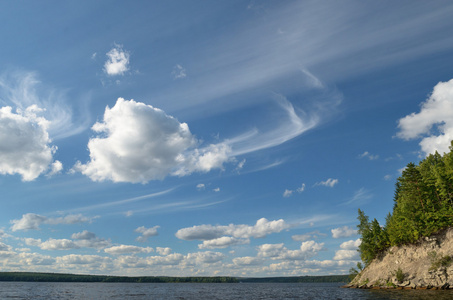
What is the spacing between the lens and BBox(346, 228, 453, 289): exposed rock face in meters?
73.4

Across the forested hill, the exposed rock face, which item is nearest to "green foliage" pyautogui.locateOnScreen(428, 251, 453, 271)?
the exposed rock face

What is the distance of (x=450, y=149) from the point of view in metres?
87.6

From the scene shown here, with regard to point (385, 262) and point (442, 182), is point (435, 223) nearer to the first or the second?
point (442, 182)

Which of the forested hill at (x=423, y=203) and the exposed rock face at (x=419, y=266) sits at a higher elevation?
the forested hill at (x=423, y=203)

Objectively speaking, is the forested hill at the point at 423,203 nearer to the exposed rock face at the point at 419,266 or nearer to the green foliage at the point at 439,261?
the exposed rock face at the point at 419,266

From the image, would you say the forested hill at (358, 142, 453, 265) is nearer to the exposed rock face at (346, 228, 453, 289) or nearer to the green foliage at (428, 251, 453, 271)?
the exposed rock face at (346, 228, 453, 289)

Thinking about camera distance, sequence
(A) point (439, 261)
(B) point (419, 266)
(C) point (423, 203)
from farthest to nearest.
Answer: (C) point (423, 203)
(B) point (419, 266)
(A) point (439, 261)

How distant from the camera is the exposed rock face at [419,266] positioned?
241 ft

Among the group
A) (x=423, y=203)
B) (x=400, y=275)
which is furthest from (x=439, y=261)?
(x=423, y=203)

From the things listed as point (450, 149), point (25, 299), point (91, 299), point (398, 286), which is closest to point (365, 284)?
point (398, 286)

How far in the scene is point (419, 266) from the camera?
269ft

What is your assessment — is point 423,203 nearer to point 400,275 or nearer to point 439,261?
point 439,261

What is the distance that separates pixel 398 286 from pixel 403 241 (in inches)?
640

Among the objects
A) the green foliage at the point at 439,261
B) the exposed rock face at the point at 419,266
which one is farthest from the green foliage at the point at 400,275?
the green foliage at the point at 439,261
